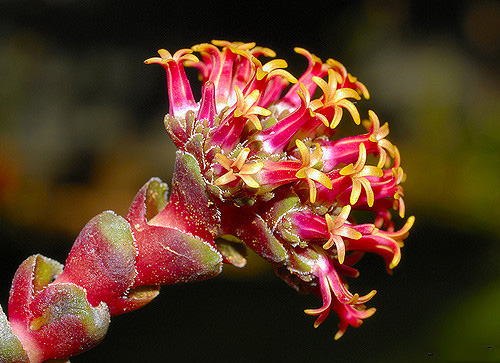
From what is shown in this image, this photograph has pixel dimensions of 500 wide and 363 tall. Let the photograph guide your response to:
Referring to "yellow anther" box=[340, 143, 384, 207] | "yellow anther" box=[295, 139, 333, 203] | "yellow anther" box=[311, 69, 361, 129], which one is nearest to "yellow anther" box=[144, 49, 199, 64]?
"yellow anther" box=[311, 69, 361, 129]

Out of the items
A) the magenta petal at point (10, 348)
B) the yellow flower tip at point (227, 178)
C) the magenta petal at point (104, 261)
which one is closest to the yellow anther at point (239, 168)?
the yellow flower tip at point (227, 178)

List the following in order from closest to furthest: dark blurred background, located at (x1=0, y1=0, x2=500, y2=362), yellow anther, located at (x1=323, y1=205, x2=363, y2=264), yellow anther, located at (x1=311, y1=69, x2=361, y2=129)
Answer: yellow anther, located at (x1=323, y1=205, x2=363, y2=264) → yellow anther, located at (x1=311, y1=69, x2=361, y2=129) → dark blurred background, located at (x1=0, y1=0, x2=500, y2=362)

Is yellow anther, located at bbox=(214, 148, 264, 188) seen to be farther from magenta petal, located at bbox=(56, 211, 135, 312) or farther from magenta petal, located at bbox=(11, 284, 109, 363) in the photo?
magenta petal, located at bbox=(11, 284, 109, 363)

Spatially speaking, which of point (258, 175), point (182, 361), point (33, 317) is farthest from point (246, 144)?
point (182, 361)

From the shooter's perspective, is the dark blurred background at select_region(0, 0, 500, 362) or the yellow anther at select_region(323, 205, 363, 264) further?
the dark blurred background at select_region(0, 0, 500, 362)

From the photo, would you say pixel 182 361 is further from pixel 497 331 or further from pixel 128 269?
pixel 128 269

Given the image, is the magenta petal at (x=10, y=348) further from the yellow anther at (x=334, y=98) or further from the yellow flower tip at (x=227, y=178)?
the yellow anther at (x=334, y=98)

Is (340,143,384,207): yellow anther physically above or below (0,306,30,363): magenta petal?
above
